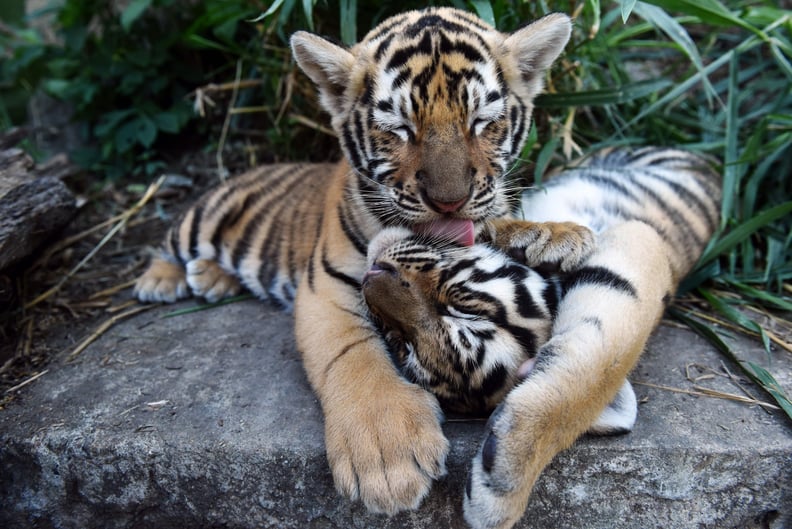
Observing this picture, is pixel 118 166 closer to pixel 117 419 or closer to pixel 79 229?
pixel 79 229

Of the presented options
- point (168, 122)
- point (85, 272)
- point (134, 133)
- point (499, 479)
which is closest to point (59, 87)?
point (134, 133)

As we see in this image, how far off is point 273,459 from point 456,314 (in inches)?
23.2

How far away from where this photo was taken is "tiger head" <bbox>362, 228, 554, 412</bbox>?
66.9 inches

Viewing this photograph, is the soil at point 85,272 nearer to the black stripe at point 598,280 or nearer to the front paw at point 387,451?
the front paw at point 387,451

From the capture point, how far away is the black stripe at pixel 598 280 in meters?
1.91

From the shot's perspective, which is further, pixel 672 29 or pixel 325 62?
pixel 672 29

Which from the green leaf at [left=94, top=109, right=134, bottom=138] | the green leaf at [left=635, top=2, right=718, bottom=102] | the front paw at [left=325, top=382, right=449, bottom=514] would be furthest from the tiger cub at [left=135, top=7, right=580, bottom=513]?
the green leaf at [left=94, top=109, right=134, bottom=138]

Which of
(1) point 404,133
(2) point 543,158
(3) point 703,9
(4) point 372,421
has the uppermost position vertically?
(3) point 703,9

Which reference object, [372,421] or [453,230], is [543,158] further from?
[372,421]

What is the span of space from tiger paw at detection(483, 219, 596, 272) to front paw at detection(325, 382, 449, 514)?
21.6 inches

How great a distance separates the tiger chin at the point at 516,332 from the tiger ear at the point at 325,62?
1.70ft

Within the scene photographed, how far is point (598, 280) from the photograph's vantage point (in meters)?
1.92

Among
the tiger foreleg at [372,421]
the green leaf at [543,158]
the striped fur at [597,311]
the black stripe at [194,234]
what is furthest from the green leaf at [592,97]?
the black stripe at [194,234]

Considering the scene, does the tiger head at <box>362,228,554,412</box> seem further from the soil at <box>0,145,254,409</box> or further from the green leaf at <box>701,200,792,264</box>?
the soil at <box>0,145,254,409</box>
